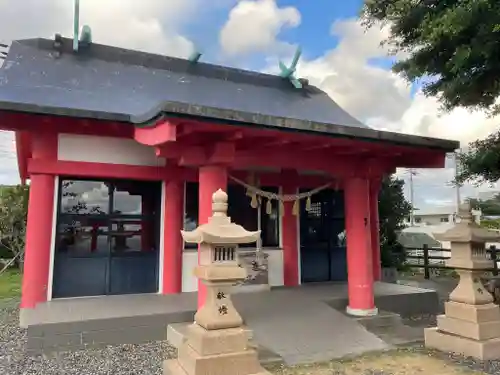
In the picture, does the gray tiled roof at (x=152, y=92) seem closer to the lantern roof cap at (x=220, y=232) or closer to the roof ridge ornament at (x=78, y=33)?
the roof ridge ornament at (x=78, y=33)

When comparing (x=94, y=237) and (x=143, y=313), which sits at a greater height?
(x=94, y=237)

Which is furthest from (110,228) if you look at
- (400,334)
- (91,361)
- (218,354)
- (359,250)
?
(400,334)

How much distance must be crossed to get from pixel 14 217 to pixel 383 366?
547 inches

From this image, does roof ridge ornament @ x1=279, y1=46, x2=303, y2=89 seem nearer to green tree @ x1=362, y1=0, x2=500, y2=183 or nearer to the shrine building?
the shrine building

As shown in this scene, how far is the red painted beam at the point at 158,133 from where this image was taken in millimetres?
4617

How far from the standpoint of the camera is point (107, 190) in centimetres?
693

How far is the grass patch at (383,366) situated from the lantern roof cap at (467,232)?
153cm

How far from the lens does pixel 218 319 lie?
383 cm

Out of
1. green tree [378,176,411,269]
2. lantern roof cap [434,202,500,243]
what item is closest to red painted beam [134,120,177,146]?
lantern roof cap [434,202,500,243]

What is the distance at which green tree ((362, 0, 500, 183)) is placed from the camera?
5324 mm

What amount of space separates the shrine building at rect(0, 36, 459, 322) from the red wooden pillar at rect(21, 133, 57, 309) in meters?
0.02

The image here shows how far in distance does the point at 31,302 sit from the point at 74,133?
2.61 metres

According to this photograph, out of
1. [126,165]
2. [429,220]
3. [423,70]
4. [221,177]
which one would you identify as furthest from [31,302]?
[429,220]

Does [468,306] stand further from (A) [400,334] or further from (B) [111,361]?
Answer: (B) [111,361]
